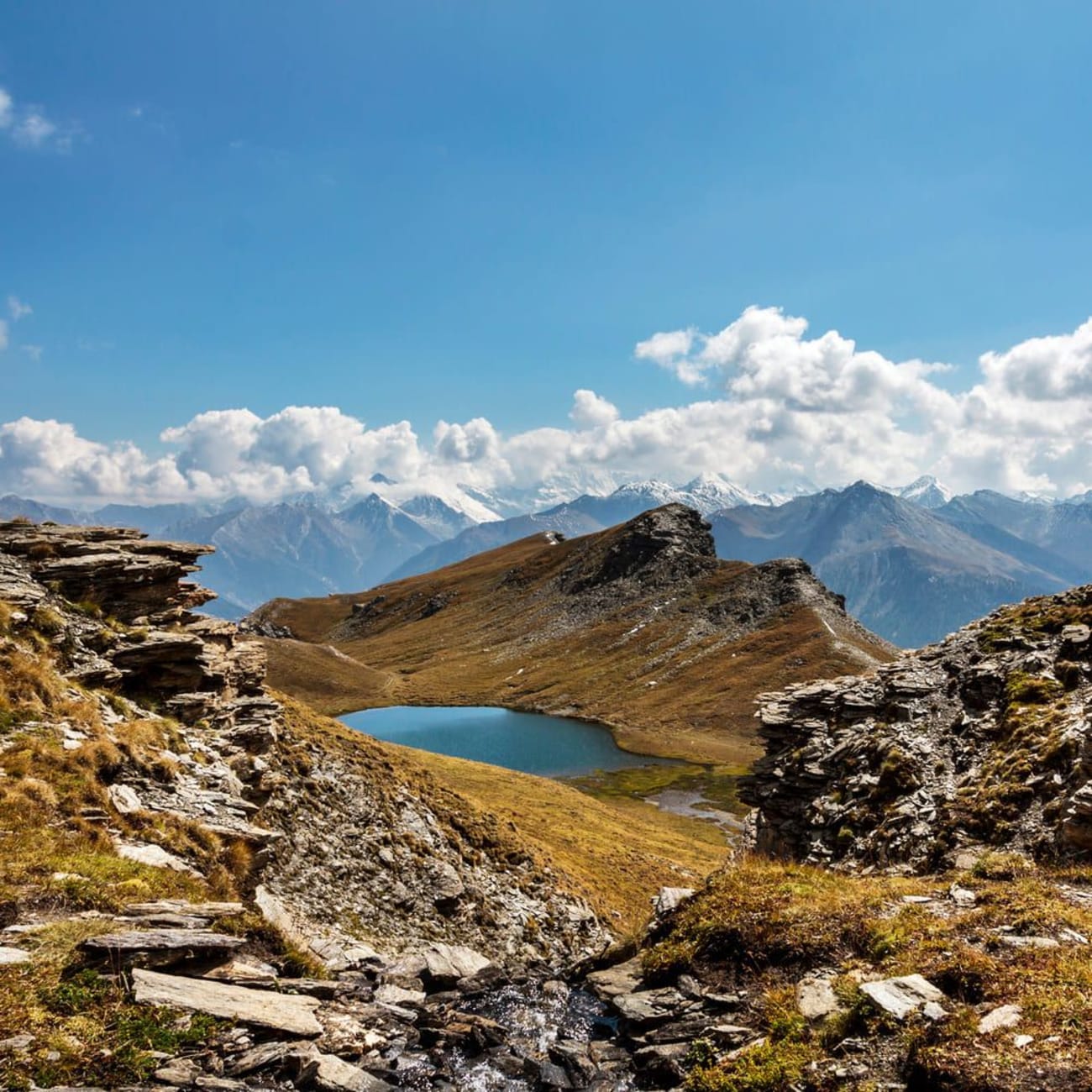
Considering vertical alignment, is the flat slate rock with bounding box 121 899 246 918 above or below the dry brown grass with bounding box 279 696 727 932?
above

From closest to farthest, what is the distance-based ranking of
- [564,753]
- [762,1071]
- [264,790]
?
[762,1071], [264,790], [564,753]

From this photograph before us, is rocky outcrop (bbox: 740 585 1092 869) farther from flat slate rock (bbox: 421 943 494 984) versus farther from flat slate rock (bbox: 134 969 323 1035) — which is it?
flat slate rock (bbox: 134 969 323 1035)

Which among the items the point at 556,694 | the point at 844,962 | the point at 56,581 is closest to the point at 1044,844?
the point at 844,962

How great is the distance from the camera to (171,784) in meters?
22.6

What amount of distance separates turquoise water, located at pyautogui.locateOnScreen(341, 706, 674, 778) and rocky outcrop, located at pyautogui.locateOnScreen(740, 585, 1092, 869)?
295 ft

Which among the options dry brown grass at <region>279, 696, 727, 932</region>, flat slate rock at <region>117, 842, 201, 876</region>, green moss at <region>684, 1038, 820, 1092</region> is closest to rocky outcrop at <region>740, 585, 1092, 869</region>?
dry brown grass at <region>279, 696, 727, 932</region>

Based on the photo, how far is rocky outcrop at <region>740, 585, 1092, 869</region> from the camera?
2162cm

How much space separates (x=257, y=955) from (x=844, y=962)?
13.3m

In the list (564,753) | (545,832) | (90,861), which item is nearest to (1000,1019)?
(90,861)

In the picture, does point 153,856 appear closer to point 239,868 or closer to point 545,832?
point 239,868

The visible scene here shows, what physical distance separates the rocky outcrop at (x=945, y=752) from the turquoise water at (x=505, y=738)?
8991cm

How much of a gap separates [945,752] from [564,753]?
12134cm

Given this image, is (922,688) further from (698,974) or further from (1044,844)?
(698,974)

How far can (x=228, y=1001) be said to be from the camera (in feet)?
41.9
